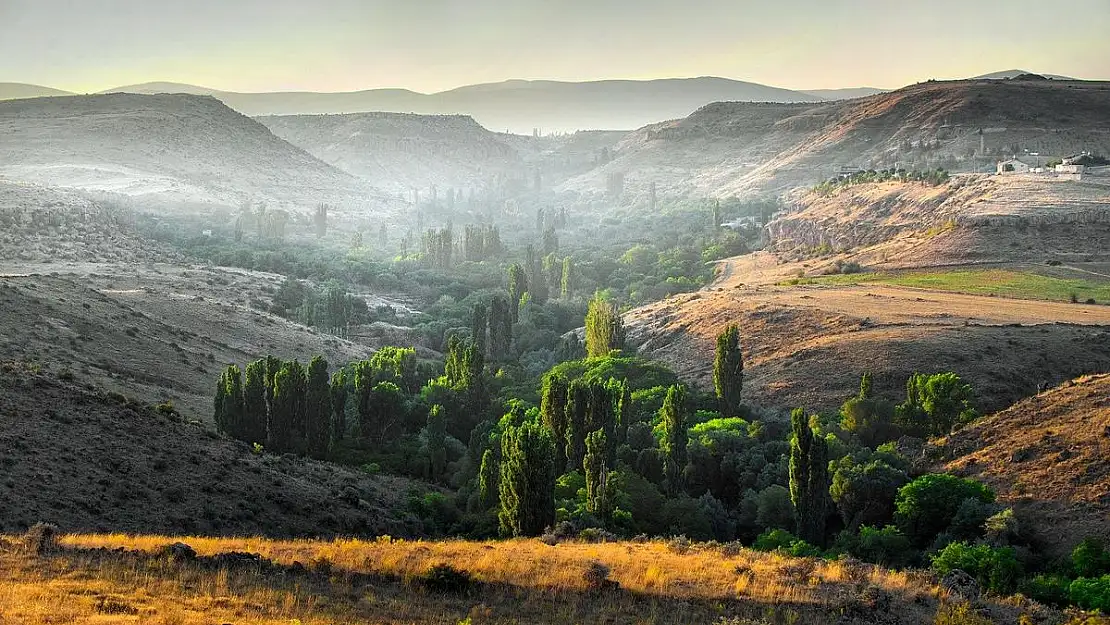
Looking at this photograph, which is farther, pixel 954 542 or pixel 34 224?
pixel 34 224

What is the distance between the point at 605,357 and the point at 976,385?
2022 cm

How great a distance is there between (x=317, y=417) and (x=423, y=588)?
22.5m

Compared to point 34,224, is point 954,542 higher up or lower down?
lower down

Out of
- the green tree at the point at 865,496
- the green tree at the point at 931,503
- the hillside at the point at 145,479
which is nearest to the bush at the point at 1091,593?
the green tree at the point at 931,503

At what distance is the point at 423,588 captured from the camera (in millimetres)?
19391

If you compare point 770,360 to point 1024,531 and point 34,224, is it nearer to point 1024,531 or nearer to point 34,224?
point 1024,531

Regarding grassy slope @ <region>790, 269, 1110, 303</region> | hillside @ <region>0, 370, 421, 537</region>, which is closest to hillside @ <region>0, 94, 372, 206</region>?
grassy slope @ <region>790, 269, 1110, 303</region>

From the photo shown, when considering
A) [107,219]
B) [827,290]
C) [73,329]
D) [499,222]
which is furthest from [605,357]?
[499,222]

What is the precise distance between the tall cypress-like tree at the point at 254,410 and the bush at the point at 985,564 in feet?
84.5

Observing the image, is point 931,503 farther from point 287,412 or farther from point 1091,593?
point 287,412

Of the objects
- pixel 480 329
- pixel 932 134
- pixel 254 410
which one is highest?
pixel 932 134

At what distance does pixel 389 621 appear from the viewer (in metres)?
17.0

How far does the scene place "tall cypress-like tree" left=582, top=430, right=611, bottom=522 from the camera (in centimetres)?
3231

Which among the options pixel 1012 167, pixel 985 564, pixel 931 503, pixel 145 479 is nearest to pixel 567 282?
pixel 1012 167
